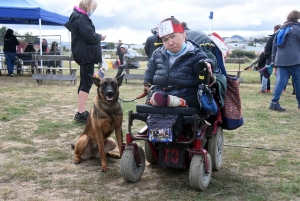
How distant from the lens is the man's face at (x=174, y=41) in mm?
3318

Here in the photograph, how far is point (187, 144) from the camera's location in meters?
3.28

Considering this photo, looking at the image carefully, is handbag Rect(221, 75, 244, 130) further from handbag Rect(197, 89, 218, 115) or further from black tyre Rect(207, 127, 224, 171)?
handbag Rect(197, 89, 218, 115)

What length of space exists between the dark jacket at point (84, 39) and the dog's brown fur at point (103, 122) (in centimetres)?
162

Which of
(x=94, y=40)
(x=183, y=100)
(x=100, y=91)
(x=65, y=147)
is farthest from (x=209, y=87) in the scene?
(x=94, y=40)

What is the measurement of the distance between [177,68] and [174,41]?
0.85ft

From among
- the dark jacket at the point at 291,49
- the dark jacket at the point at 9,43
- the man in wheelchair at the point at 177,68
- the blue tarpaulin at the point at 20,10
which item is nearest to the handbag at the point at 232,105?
the man in wheelchair at the point at 177,68

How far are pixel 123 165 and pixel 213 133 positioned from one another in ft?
3.23

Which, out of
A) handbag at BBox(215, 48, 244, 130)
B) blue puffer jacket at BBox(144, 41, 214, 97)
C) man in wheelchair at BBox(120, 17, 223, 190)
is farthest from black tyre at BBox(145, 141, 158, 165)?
handbag at BBox(215, 48, 244, 130)

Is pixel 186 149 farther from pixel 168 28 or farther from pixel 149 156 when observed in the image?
pixel 168 28

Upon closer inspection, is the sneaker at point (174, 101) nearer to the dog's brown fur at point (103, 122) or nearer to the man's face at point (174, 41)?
the man's face at point (174, 41)

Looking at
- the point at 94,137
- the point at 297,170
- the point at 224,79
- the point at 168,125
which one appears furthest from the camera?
the point at 94,137

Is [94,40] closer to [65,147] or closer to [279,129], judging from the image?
[65,147]

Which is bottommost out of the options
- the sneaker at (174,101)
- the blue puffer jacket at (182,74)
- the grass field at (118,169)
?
the grass field at (118,169)

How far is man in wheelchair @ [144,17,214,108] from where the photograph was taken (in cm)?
328
